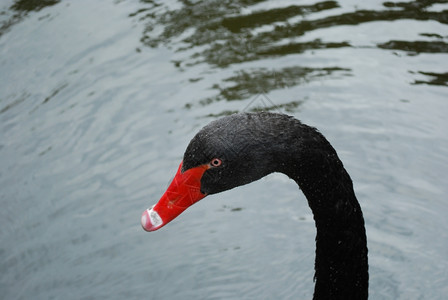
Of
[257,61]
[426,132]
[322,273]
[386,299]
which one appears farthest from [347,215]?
[257,61]

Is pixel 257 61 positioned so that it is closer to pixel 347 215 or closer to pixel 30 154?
pixel 30 154

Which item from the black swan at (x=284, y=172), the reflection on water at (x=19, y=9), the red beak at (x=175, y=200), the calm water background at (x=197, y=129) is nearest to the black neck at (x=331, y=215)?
the black swan at (x=284, y=172)

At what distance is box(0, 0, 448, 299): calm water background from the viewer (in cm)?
380

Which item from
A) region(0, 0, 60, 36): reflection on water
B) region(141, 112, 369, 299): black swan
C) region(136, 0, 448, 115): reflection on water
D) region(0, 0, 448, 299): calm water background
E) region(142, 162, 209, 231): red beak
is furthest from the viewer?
region(0, 0, 60, 36): reflection on water

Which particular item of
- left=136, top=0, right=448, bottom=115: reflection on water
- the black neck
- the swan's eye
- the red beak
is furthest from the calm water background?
the swan's eye

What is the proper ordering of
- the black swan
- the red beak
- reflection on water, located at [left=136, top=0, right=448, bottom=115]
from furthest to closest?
reflection on water, located at [left=136, top=0, right=448, bottom=115] < the red beak < the black swan

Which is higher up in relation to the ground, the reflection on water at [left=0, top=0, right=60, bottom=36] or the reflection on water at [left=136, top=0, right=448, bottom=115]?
the reflection on water at [left=0, top=0, right=60, bottom=36]

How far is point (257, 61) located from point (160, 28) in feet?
3.77

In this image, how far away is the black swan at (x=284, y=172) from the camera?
2.49m

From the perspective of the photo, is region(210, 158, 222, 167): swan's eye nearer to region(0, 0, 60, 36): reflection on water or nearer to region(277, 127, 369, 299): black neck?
region(277, 127, 369, 299): black neck

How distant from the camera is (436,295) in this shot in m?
3.45

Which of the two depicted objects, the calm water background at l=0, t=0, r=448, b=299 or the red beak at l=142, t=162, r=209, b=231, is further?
the calm water background at l=0, t=0, r=448, b=299

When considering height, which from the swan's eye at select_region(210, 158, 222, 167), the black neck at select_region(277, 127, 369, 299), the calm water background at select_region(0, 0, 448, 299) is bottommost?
the calm water background at select_region(0, 0, 448, 299)

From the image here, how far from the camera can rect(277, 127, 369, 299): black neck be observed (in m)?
2.55
